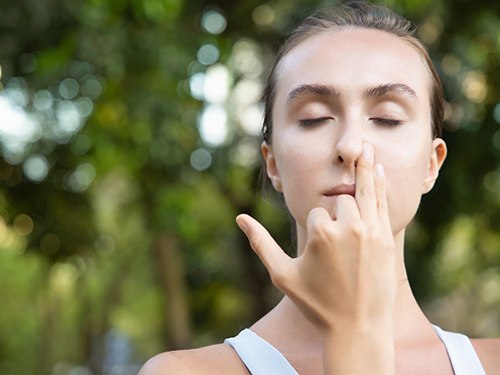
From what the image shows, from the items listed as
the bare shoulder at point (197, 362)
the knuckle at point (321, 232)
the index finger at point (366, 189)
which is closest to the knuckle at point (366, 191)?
the index finger at point (366, 189)

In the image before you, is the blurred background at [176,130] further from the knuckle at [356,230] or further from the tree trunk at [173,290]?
the knuckle at [356,230]

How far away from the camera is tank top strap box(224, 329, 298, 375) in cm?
199

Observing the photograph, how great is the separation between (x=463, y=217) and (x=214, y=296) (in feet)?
20.4

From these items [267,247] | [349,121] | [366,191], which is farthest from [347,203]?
[349,121]

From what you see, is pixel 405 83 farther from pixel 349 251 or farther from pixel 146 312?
pixel 146 312

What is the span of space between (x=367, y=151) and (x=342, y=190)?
93mm

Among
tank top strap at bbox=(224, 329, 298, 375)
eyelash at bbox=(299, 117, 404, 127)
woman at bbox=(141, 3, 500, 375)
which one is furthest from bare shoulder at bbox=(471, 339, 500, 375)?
eyelash at bbox=(299, 117, 404, 127)

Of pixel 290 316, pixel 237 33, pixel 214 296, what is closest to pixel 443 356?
pixel 290 316

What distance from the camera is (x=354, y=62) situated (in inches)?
79.6

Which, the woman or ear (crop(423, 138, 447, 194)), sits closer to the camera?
the woman

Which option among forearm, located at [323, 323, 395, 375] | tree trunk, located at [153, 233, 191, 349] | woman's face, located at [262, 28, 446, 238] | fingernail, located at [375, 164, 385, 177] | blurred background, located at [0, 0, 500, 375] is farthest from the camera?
tree trunk, located at [153, 233, 191, 349]

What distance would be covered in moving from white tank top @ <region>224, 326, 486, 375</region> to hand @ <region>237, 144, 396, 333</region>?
0.30m

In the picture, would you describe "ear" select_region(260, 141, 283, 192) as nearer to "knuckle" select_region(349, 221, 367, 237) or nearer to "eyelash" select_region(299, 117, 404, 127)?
"eyelash" select_region(299, 117, 404, 127)

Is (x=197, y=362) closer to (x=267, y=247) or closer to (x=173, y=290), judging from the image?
(x=267, y=247)
